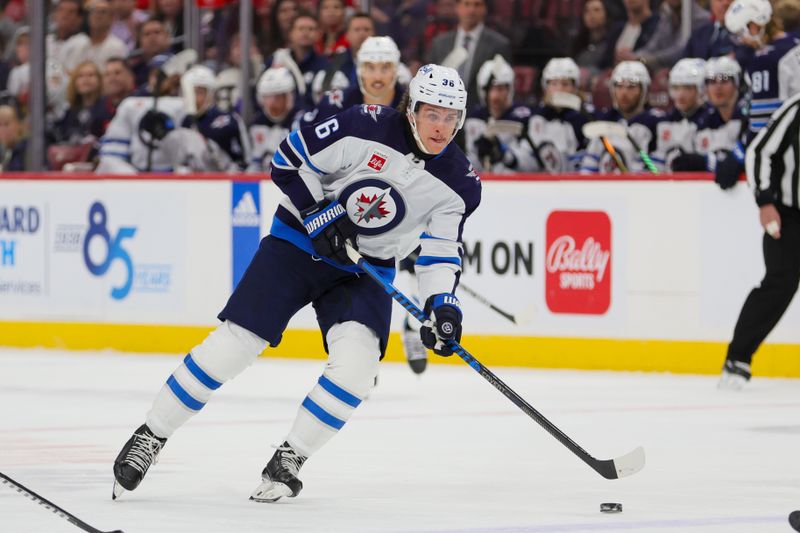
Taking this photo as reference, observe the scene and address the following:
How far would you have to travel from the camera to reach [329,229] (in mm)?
4449

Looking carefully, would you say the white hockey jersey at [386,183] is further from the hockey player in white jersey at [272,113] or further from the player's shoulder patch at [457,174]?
the hockey player in white jersey at [272,113]

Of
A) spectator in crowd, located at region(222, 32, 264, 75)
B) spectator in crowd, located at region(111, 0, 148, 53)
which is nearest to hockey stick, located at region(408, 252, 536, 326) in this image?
spectator in crowd, located at region(222, 32, 264, 75)

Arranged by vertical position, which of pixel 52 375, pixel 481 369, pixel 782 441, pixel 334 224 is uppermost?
pixel 334 224

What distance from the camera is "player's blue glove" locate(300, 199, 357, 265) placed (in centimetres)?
445

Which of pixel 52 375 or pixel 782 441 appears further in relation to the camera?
Answer: pixel 52 375

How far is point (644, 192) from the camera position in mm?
8250

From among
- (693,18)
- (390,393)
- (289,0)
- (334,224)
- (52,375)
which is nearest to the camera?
(334,224)

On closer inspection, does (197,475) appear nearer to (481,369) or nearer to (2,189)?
(481,369)

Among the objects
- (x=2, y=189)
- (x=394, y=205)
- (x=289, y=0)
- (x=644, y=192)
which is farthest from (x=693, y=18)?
(x=394, y=205)

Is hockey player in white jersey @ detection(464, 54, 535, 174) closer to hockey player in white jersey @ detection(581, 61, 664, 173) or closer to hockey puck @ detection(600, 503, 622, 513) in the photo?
hockey player in white jersey @ detection(581, 61, 664, 173)

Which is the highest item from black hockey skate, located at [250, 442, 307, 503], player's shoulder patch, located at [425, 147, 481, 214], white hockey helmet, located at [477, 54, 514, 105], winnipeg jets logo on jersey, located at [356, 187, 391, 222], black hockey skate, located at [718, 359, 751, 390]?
player's shoulder patch, located at [425, 147, 481, 214]

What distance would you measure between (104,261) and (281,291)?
5105 mm

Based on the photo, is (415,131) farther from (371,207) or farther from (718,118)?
(718,118)

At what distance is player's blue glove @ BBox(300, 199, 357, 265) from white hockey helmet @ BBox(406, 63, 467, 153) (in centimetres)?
28
